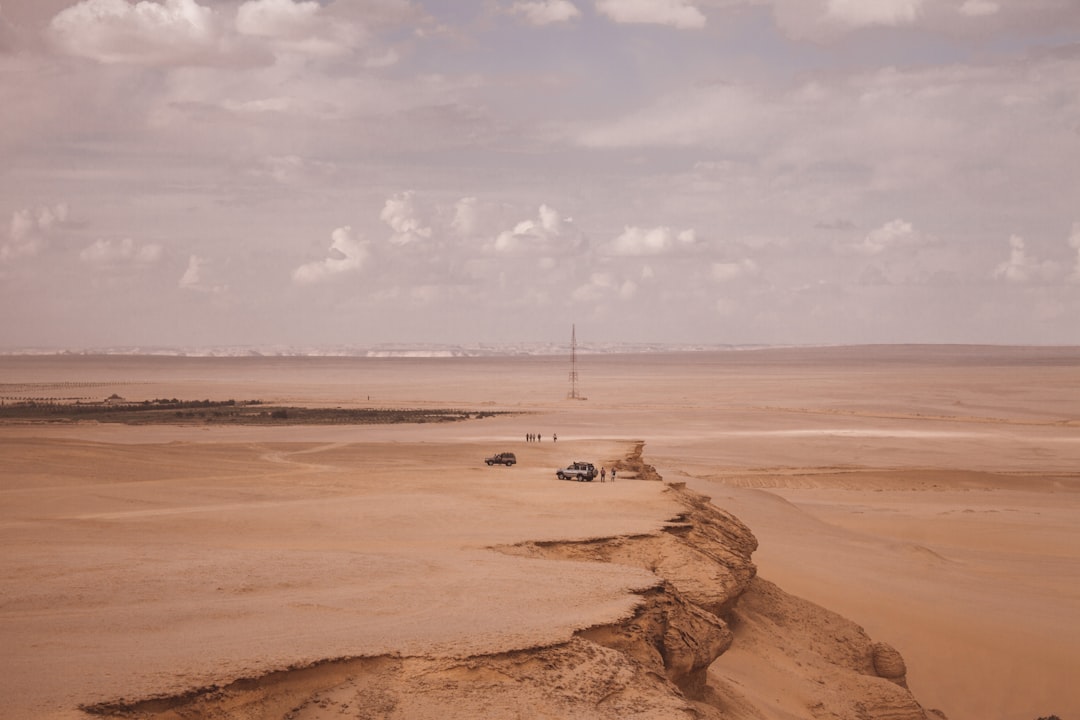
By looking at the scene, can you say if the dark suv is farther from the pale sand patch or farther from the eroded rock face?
the eroded rock face

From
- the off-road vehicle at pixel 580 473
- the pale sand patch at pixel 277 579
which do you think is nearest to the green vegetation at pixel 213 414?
the off-road vehicle at pixel 580 473

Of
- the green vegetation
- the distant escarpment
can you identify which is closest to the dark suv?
the distant escarpment

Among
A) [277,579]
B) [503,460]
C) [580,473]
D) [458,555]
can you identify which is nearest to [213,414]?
[503,460]

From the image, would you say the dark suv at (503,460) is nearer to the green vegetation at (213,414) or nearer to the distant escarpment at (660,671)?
the distant escarpment at (660,671)

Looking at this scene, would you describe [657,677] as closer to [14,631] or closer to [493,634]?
[493,634]

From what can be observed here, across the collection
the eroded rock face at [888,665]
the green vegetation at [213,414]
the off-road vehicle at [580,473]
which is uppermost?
the off-road vehicle at [580,473]
